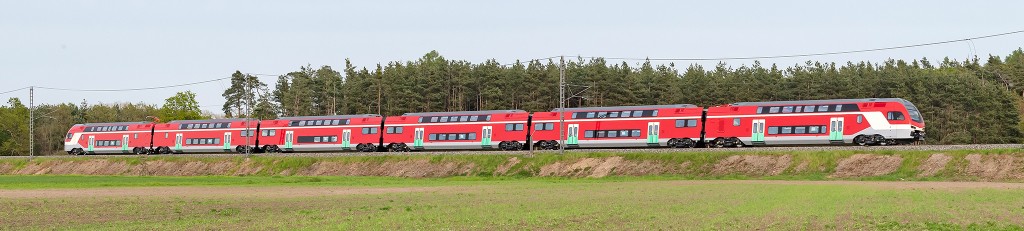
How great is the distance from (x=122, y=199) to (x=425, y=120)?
51.4 metres

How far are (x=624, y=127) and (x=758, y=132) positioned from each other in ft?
37.0

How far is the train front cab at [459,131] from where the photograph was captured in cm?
8938

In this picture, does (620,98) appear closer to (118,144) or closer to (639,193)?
(118,144)

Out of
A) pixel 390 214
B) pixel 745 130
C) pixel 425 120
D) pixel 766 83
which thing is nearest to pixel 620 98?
pixel 766 83

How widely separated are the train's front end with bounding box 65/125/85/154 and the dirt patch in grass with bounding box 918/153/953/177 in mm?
96044

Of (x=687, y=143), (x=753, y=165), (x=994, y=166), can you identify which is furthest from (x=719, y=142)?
(x=994, y=166)

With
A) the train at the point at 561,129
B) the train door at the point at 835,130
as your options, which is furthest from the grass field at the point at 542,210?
the train door at the point at 835,130

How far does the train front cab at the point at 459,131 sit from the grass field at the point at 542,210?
40657mm

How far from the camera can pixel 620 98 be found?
138 meters

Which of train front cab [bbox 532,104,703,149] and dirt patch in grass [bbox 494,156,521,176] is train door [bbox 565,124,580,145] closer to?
train front cab [bbox 532,104,703,149]

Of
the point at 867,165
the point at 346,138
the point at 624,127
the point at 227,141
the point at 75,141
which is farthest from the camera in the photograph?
the point at 75,141

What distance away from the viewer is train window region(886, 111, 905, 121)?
239 feet

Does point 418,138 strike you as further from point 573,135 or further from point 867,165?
point 867,165

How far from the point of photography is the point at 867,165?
212ft
